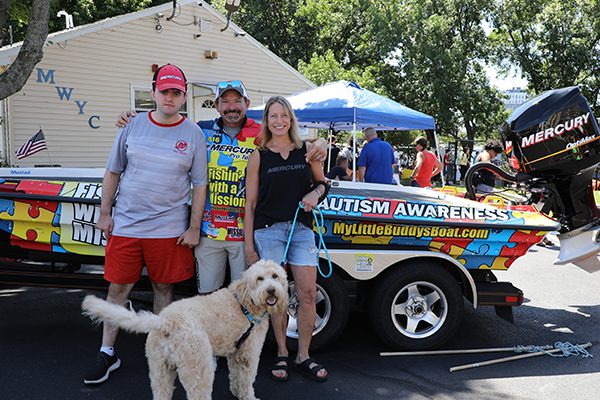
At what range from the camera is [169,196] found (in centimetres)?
322

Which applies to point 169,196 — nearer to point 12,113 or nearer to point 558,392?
point 558,392

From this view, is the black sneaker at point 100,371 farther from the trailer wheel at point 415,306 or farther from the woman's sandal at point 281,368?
the trailer wheel at point 415,306

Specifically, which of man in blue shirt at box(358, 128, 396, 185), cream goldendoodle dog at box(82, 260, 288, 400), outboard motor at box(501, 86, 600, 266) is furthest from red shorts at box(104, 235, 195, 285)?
man in blue shirt at box(358, 128, 396, 185)

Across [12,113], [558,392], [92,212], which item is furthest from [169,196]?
[12,113]

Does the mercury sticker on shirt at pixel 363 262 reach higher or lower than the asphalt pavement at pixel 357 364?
higher

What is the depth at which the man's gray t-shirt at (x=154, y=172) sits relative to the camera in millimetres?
3160

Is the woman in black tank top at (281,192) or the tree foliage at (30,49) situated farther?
the tree foliage at (30,49)

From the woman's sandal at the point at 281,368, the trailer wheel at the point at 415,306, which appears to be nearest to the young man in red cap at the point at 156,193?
the woman's sandal at the point at 281,368

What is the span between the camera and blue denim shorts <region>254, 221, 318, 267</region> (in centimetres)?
329

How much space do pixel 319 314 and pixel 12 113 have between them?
397 inches

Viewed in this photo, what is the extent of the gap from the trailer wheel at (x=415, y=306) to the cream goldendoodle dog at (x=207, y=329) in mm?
1203

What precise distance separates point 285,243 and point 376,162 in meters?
5.32

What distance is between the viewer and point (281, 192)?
10.7ft

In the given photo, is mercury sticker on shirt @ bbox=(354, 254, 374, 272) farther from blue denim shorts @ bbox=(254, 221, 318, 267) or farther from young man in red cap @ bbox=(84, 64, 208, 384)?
young man in red cap @ bbox=(84, 64, 208, 384)
